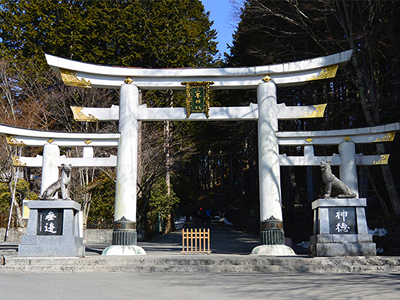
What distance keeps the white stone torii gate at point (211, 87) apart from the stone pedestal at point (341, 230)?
2.01 meters

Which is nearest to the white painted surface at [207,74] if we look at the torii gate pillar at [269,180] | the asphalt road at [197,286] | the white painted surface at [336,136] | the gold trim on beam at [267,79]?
the gold trim on beam at [267,79]

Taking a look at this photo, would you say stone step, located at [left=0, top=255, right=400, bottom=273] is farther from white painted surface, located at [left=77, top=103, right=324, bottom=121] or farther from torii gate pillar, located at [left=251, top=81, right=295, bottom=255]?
white painted surface, located at [left=77, top=103, right=324, bottom=121]

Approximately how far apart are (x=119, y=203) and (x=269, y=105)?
215 inches

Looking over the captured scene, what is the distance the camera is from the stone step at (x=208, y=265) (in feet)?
29.7

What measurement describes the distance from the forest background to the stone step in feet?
27.9

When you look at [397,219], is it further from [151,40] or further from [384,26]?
[151,40]

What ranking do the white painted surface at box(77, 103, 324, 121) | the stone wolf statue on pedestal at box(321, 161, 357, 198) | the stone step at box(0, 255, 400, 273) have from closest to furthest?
1. the stone step at box(0, 255, 400, 273)
2. the stone wolf statue on pedestal at box(321, 161, 357, 198)
3. the white painted surface at box(77, 103, 324, 121)

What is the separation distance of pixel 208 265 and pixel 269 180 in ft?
13.4

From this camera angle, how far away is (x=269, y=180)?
41.5ft

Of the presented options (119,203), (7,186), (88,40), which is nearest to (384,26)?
(119,203)

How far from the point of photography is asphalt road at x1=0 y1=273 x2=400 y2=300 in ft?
20.2

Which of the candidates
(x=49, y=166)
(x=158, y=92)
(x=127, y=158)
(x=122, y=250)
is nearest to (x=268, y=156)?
(x=127, y=158)

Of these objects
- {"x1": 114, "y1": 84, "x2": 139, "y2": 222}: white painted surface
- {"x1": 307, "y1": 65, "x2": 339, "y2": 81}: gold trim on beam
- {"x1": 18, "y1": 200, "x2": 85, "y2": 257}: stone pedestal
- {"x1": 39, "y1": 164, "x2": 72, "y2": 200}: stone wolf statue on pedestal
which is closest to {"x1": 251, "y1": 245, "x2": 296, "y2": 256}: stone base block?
{"x1": 114, "y1": 84, "x2": 139, "y2": 222}: white painted surface

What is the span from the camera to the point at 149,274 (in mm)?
8773
